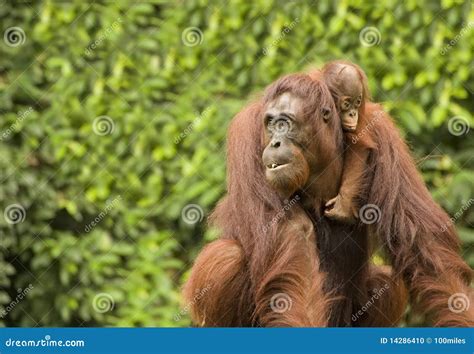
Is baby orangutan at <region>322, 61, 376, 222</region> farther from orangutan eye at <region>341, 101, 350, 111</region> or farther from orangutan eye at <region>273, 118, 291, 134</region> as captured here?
orangutan eye at <region>273, 118, 291, 134</region>

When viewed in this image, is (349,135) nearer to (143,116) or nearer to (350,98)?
(350,98)

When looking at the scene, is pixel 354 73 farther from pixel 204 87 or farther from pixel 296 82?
pixel 204 87

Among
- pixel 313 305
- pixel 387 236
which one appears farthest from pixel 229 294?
pixel 387 236

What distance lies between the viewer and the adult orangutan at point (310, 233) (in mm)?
5551

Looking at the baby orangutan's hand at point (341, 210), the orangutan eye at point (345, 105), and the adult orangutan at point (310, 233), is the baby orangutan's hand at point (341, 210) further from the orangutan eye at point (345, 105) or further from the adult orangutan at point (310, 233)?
the orangutan eye at point (345, 105)

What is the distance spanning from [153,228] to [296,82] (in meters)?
3.60

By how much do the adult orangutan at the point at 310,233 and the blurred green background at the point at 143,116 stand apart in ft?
7.67

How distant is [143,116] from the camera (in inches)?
351

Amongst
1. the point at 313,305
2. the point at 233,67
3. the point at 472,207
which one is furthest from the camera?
the point at 233,67

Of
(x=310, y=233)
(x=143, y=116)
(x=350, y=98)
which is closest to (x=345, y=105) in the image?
(x=350, y=98)

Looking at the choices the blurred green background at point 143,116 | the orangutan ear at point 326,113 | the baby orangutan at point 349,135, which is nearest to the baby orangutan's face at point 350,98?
the baby orangutan at point 349,135

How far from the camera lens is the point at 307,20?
27.5 ft

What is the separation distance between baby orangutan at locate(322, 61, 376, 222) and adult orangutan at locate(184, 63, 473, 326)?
4 cm

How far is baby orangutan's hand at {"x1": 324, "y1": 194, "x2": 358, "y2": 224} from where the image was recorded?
5.82 m
